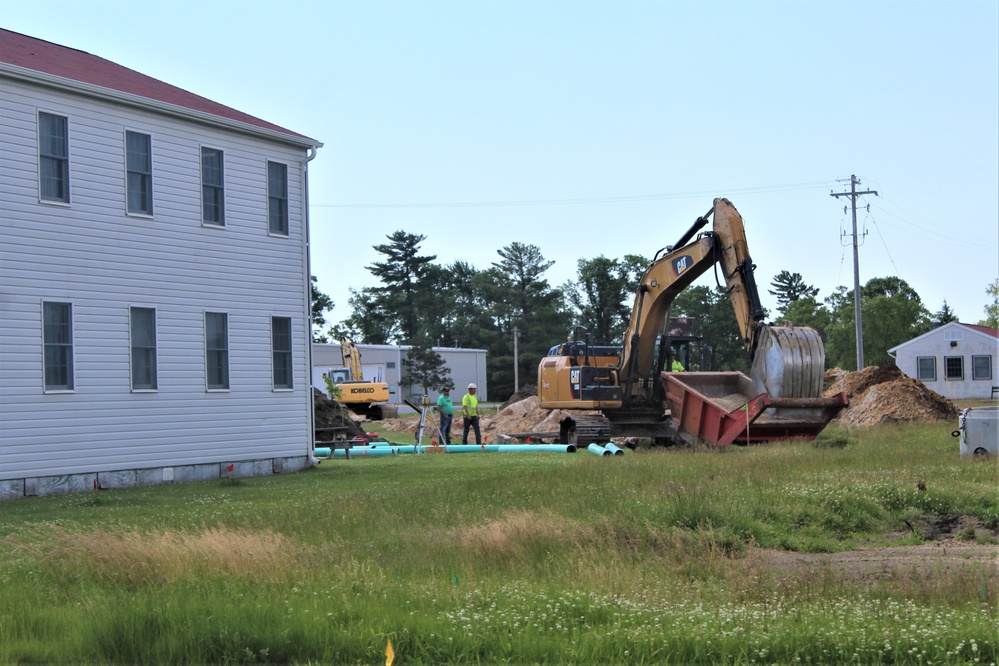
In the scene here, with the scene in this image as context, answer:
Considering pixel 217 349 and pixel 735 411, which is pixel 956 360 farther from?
pixel 217 349

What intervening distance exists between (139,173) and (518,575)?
14846mm

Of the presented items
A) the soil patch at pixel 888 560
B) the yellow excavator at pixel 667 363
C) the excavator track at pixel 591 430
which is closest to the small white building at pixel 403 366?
the yellow excavator at pixel 667 363

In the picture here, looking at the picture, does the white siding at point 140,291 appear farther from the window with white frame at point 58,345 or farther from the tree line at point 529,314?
the tree line at point 529,314

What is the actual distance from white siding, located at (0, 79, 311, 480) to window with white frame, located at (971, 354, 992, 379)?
5329 centimetres

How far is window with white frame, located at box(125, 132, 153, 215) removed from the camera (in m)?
22.0

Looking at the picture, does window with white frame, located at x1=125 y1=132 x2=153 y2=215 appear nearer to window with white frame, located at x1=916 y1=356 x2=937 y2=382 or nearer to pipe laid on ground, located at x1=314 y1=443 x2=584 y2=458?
Answer: pipe laid on ground, located at x1=314 y1=443 x2=584 y2=458

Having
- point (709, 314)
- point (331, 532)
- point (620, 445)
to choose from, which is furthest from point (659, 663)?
point (709, 314)

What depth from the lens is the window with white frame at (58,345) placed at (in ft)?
66.2

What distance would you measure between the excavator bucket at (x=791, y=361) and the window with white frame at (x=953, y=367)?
48.8 metres

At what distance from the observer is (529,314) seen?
10006 centimetres

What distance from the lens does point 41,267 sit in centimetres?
2011

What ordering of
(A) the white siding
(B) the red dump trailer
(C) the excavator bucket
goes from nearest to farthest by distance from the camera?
1. (A) the white siding
2. (C) the excavator bucket
3. (B) the red dump trailer

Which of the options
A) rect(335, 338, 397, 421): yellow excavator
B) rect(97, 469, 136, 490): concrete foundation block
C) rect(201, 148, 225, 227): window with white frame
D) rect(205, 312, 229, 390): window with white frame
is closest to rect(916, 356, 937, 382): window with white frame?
rect(335, 338, 397, 421): yellow excavator

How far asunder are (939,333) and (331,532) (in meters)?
63.2
